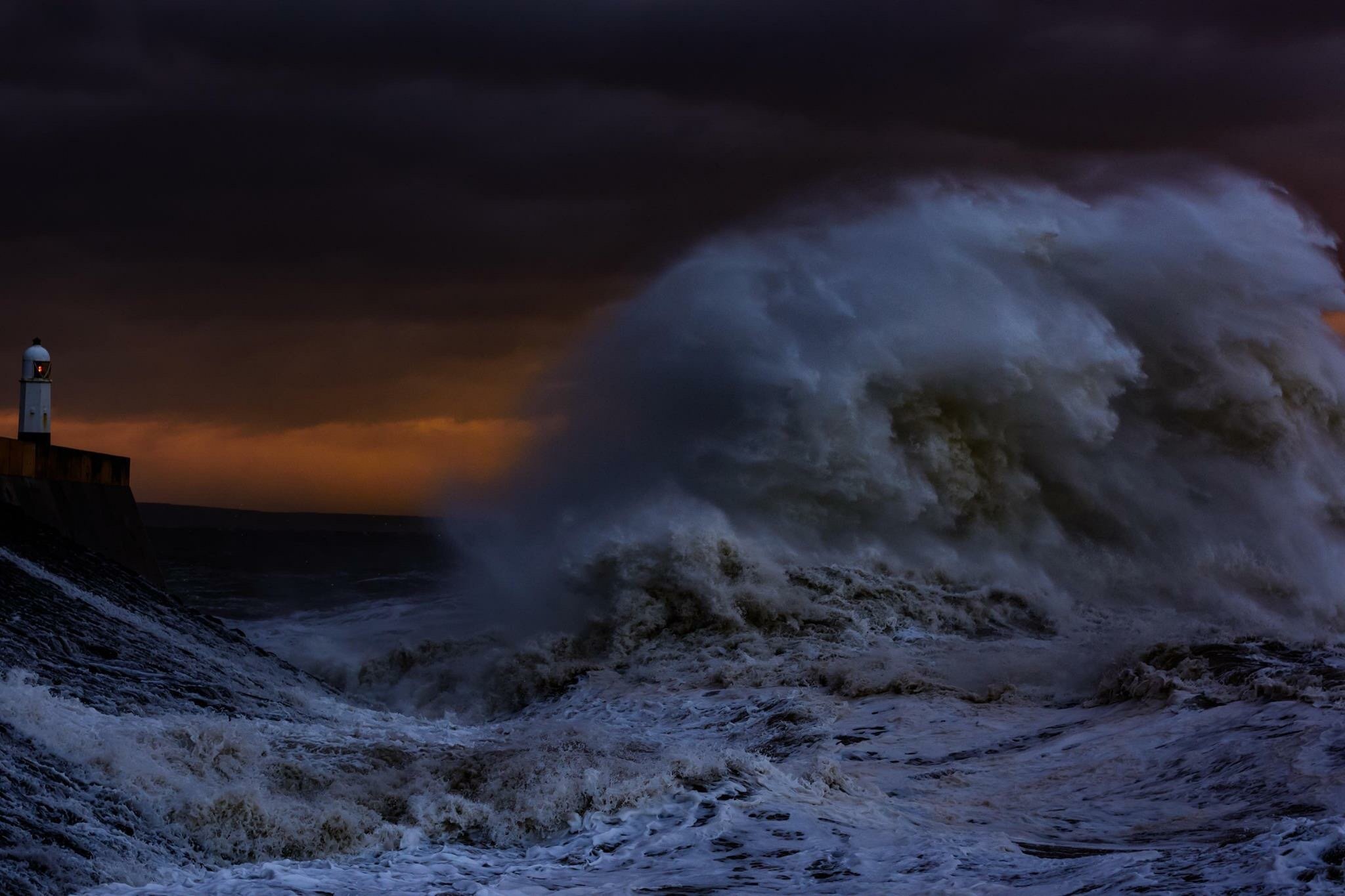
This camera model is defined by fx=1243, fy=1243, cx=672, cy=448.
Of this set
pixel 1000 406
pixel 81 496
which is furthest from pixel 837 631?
pixel 81 496

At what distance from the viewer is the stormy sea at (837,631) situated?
5.75 metres

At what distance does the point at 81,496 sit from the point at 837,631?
788cm

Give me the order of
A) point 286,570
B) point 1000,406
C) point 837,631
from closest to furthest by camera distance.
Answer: point 837,631 < point 1000,406 < point 286,570

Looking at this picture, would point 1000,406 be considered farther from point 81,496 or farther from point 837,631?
point 81,496

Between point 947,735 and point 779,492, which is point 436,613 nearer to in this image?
point 779,492

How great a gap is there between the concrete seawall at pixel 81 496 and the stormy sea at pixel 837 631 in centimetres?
64

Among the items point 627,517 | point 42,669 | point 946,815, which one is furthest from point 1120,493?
point 42,669

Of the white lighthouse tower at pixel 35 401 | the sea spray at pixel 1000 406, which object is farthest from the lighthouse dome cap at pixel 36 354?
the sea spray at pixel 1000 406

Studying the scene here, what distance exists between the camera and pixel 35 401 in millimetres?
13320

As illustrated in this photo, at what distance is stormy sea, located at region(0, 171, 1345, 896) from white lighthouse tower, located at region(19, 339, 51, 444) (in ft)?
7.95

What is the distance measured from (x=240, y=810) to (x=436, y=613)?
12.1 meters

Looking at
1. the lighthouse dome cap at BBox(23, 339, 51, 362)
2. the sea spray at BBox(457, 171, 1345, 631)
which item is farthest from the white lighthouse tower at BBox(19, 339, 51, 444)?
the sea spray at BBox(457, 171, 1345, 631)

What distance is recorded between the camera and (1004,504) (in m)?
15.9

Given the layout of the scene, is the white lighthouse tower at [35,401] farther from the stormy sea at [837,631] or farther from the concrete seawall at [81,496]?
the stormy sea at [837,631]
